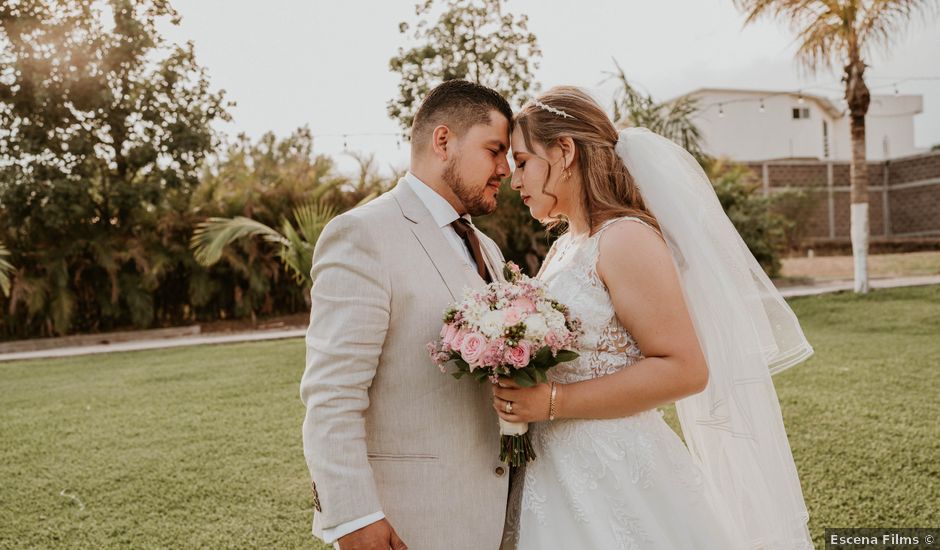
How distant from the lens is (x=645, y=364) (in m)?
2.41

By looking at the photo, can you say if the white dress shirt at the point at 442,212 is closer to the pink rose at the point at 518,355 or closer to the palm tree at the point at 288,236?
the pink rose at the point at 518,355

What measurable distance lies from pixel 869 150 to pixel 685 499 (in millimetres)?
50073

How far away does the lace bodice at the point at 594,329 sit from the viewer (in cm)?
258

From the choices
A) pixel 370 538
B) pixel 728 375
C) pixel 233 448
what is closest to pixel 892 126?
pixel 233 448

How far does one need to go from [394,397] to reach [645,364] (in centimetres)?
82

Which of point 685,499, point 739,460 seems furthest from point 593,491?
point 739,460

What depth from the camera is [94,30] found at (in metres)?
15.3

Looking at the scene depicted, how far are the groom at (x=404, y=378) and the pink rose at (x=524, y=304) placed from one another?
252 mm

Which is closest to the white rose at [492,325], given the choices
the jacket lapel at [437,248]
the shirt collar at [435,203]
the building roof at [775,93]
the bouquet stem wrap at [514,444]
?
the jacket lapel at [437,248]

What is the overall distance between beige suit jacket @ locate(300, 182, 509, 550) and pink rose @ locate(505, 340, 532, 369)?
298 mm

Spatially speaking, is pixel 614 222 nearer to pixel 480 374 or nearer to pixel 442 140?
pixel 442 140

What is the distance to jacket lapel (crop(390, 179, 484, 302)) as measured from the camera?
240 centimetres

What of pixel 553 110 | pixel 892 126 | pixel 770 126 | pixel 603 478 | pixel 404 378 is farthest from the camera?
pixel 892 126

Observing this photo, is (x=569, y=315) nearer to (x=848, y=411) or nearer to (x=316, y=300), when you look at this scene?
(x=316, y=300)
